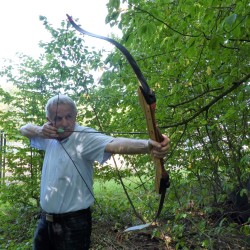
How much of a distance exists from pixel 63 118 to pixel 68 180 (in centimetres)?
35

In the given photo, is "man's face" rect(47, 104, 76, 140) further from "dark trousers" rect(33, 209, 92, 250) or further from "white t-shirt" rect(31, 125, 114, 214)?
"dark trousers" rect(33, 209, 92, 250)

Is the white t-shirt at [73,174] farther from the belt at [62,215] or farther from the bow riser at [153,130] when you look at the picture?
the bow riser at [153,130]

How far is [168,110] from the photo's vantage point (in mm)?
3008

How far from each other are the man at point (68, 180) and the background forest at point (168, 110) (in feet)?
2.33

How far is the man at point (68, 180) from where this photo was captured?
1.84 meters

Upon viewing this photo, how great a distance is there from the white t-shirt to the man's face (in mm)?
41

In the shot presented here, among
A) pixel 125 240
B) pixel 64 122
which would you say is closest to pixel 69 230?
pixel 64 122

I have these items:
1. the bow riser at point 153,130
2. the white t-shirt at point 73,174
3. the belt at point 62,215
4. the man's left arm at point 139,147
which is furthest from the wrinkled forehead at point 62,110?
the bow riser at point 153,130

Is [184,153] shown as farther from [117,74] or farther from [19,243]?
[19,243]

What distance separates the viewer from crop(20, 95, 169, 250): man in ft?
6.03

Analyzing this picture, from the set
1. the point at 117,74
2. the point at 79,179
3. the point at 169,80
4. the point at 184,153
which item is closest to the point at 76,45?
the point at 117,74

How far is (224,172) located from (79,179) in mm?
2482

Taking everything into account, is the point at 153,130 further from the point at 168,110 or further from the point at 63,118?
the point at 168,110

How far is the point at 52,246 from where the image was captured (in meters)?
1.97
